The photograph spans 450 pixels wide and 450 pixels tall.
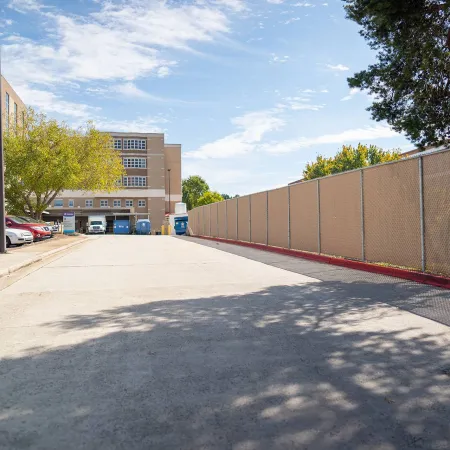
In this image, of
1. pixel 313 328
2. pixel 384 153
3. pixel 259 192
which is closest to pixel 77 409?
pixel 313 328

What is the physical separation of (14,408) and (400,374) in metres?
3.01

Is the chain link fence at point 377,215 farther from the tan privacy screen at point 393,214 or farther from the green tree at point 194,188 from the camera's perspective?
→ the green tree at point 194,188

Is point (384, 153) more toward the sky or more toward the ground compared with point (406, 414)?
more toward the sky

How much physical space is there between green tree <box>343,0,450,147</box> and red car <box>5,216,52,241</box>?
862 inches

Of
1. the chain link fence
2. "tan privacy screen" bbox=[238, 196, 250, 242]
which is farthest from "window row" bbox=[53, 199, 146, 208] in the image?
the chain link fence

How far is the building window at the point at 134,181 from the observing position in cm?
8069

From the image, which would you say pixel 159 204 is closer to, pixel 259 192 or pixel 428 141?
pixel 259 192

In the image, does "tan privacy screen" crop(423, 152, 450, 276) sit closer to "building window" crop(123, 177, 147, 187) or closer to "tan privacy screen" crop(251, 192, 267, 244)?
"tan privacy screen" crop(251, 192, 267, 244)

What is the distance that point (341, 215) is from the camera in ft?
46.8

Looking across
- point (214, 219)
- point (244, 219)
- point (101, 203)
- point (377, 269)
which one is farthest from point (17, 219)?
point (101, 203)

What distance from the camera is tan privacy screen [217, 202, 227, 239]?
31734mm

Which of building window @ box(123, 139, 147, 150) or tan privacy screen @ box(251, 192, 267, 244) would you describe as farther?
building window @ box(123, 139, 147, 150)

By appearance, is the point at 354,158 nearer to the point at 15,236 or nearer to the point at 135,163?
the point at 135,163

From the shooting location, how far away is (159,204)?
81.2m
